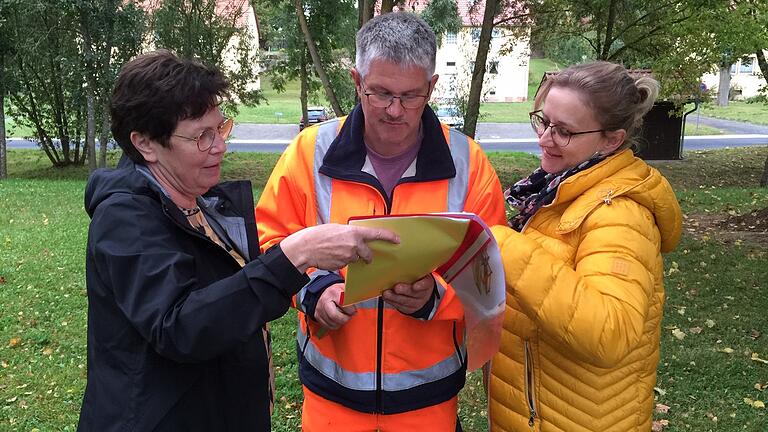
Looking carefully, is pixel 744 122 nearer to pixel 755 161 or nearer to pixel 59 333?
pixel 755 161

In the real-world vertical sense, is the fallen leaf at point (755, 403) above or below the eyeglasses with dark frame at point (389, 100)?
below

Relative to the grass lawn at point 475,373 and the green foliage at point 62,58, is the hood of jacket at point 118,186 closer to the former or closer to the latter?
the grass lawn at point 475,373

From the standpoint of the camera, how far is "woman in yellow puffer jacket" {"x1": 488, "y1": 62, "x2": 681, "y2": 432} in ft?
5.64

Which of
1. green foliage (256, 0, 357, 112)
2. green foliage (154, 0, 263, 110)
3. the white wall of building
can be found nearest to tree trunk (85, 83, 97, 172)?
green foliage (154, 0, 263, 110)

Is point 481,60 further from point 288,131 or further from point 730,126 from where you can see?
point 730,126

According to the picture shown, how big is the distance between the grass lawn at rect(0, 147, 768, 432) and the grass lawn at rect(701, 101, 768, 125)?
98.3ft

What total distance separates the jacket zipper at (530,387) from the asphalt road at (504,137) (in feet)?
64.9

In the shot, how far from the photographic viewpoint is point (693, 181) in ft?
51.9

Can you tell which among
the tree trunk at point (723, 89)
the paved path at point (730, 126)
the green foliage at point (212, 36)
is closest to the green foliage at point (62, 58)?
the green foliage at point (212, 36)

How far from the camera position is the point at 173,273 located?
4.96 feet

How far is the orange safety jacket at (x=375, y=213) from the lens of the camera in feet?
6.92

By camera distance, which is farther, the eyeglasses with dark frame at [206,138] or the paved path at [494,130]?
the paved path at [494,130]

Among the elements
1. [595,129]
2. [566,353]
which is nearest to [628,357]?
[566,353]

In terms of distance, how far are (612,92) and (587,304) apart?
2.28 ft
